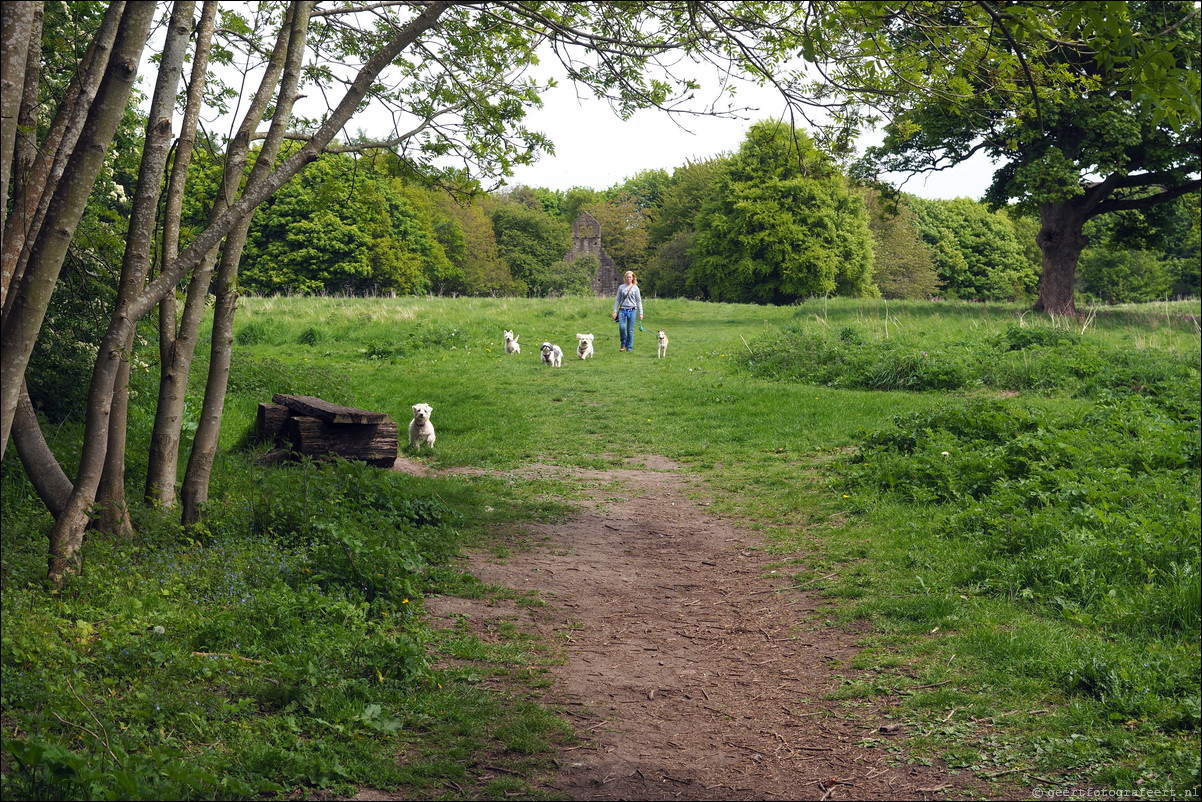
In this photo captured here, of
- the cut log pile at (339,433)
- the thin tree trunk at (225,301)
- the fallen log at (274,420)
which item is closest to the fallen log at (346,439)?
the cut log pile at (339,433)

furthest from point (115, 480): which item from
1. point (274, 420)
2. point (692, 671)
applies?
point (692, 671)

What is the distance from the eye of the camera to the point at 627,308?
21.6 m

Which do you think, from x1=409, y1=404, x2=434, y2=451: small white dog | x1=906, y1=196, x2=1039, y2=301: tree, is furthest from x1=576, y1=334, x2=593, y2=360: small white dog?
x1=906, y1=196, x2=1039, y2=301: tree

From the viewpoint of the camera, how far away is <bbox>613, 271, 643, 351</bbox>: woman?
839 inches

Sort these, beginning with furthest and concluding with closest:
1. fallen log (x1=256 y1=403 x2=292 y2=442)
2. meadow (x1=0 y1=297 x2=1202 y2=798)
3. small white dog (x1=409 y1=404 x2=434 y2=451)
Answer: small white dog (x1=409 y1=404 x2=434 y2=451)
fallen log (x1=256 y1=403 x2=292 y2=442)
meadow (x1=0 y1=297 x2=1202 y2=798)

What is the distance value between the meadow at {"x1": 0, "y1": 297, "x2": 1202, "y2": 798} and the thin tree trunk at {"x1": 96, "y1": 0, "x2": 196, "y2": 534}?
0.38m

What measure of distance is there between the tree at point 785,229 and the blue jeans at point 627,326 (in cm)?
2860

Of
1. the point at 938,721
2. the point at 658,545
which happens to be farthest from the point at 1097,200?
the point at 938,721

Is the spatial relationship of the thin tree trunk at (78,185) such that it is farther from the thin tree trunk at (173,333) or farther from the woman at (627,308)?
the woman at (627,308)

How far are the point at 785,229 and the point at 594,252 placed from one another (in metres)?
37.9

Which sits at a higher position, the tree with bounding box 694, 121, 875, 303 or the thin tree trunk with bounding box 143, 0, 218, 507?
the tree with bounding box 694, 121, 875, 303

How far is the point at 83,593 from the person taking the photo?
193 inches

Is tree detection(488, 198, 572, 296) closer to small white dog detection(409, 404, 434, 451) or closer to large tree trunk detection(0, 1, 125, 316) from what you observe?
small white dog detection(409, 404, 434, 451)

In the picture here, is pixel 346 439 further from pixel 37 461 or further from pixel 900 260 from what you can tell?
pixel 900 260
